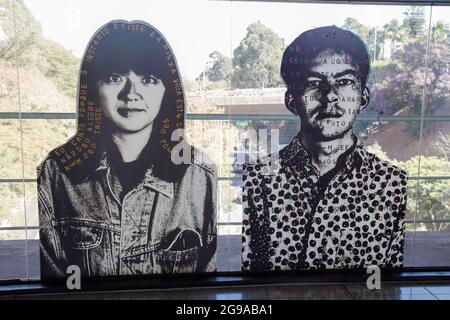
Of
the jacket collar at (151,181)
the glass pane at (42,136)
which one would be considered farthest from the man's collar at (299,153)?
the glass pane at (42,136)

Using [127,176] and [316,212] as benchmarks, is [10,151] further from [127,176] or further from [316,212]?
[316,212]

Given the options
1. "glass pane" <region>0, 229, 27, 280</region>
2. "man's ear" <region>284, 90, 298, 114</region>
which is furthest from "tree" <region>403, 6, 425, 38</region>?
"glass pane" <region>0, 229, 27, 280</region>

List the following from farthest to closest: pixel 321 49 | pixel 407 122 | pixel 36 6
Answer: pixel 407 122 < pixel 321 49 < pixel 36 6

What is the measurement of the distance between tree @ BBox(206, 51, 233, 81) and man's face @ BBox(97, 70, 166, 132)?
42cm

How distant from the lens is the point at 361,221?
12.7 ft

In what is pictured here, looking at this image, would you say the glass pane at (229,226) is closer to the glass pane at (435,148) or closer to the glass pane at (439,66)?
the glass pane at (435,148)

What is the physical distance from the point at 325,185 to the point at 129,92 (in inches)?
73.6

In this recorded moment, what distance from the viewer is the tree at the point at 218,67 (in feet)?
11.8

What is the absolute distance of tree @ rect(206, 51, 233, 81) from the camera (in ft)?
11.8

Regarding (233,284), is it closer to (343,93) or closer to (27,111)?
(343,93)

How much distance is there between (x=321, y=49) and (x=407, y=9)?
818 millimetres

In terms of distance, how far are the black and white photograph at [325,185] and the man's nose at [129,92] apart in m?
1.12
